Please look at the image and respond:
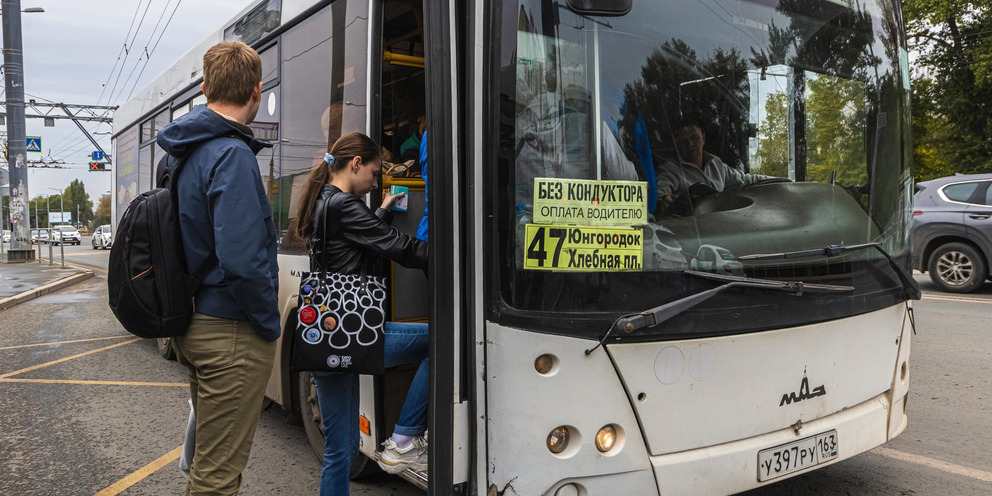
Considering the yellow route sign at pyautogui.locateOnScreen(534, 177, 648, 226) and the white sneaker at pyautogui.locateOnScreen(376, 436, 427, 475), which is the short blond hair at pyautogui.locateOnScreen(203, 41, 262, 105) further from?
the white sneaker at pyautogui.locateOnScreen(376, 436, 427, 475)

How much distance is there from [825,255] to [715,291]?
0.63m

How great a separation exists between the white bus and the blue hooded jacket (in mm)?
597

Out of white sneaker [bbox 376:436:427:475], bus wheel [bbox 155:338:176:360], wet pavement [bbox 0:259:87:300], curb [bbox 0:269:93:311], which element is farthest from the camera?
wet pavement [bbox 0:259:87:300]

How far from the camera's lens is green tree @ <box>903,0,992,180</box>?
24.9m

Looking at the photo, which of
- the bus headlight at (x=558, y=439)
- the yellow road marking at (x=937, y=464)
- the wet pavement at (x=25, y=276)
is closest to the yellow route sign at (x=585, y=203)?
the bus headlight at (x=558, y=439)

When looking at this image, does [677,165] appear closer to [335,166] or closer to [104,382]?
[335,166]

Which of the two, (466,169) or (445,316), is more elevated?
(466,169)

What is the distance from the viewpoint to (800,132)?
318 cm

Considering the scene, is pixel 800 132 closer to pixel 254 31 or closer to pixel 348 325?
pixel 348 325

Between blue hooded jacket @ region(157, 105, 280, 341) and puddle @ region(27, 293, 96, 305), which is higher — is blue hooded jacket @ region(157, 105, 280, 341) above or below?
above

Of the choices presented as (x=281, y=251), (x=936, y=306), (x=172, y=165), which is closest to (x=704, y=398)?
(x=172, y=165)

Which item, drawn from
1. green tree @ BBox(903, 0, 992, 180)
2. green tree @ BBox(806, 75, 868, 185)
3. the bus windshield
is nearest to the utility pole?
the bus windshield

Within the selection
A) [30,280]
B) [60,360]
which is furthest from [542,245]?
[30,280]

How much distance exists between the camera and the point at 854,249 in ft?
10.2
